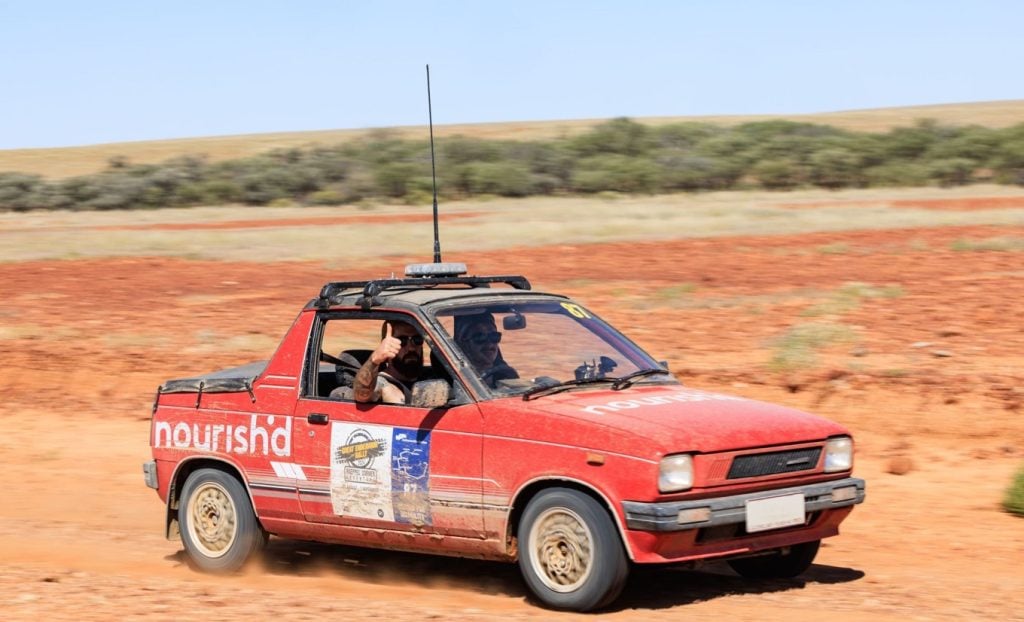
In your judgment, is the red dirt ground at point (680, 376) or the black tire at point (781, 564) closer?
the red dirt ground at point (680, 376)

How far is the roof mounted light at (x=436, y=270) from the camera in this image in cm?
816

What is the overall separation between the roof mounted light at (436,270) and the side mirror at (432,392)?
0.95 meters

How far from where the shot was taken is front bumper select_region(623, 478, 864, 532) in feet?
21.2

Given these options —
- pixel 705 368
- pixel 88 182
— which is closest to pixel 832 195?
pixel 705 368

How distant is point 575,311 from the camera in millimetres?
8258

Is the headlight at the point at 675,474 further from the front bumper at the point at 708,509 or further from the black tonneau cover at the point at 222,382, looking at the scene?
the black tonneau cover at the point at 222,382

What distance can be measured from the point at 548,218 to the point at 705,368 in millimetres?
17795

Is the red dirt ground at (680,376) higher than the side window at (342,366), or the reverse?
the side window at (342,366)

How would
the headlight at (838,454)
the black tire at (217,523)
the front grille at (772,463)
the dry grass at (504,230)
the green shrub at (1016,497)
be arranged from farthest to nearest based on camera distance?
the dry grass at (504,230) < the green shrub at (1016,497) < the black tire at (217,523) < the headlight at (838,454) < the front grille at (772,463)

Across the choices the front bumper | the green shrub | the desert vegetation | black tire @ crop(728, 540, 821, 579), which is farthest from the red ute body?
the desert vegetation

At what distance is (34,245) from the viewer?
27.8 metres

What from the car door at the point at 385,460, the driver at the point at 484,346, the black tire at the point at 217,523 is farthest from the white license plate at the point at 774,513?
the black tire at the point at 217,523

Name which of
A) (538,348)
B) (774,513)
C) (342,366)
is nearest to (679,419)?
(774,513)

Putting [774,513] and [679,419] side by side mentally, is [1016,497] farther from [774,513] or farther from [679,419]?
[679,419]
